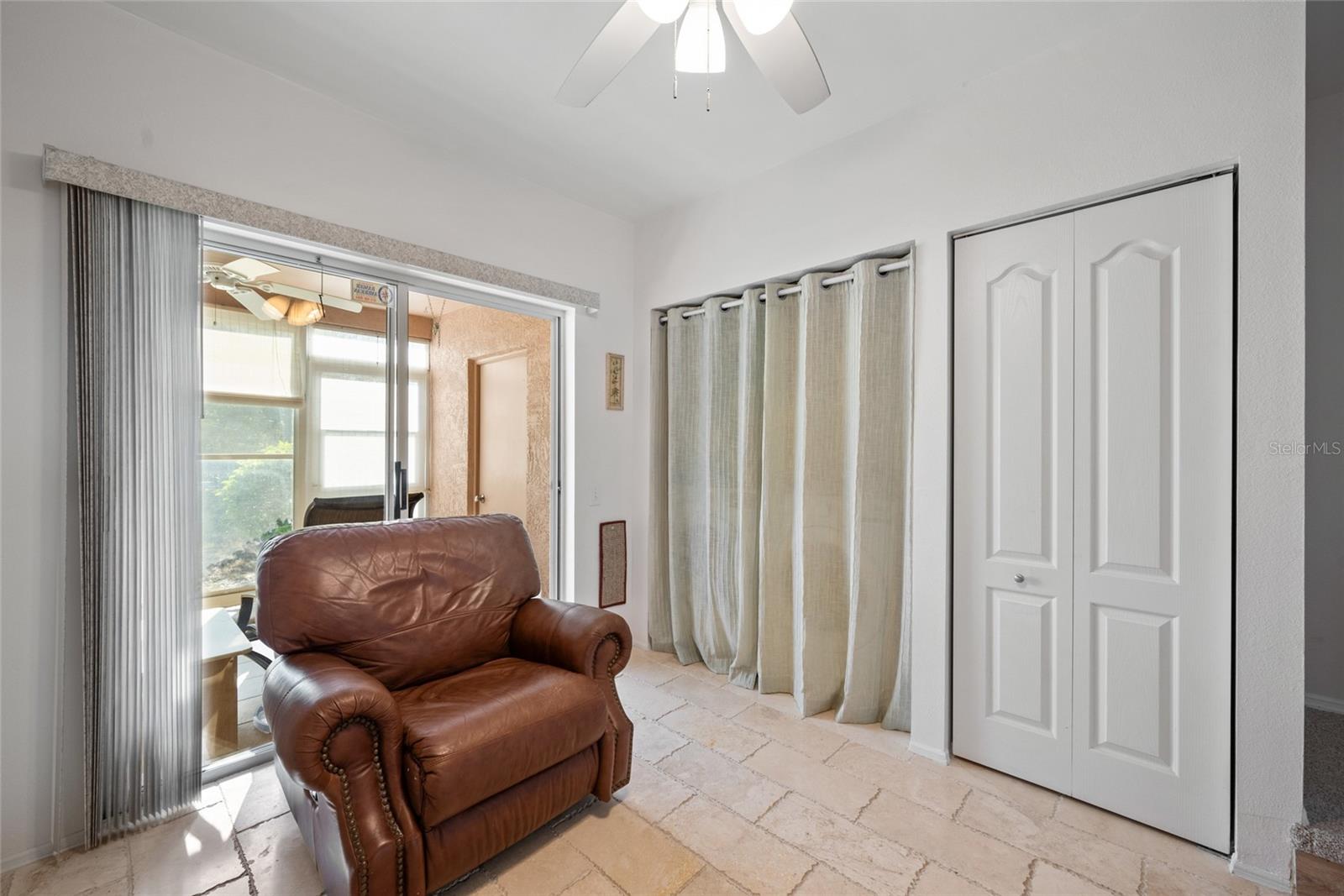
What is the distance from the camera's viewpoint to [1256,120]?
5.54ft

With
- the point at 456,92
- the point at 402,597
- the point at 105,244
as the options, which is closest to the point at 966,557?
the point at 402,597

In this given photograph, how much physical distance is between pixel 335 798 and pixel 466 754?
309 mm

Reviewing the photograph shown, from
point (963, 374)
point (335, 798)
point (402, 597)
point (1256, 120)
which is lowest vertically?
point (335, 798)

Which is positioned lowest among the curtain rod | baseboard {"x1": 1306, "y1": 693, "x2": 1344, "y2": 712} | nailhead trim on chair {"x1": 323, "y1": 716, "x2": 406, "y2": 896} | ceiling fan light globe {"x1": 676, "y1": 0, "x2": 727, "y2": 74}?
baseboard {"x1": 1306, "y1": 693, "x2": 1344, "y2": 712}

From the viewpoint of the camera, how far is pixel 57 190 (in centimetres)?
182

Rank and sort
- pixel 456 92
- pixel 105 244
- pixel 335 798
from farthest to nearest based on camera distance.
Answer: pixel 456 92
pixel 105 244
pixel 335 798

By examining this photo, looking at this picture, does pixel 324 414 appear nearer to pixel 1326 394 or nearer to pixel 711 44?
pixel 711 44

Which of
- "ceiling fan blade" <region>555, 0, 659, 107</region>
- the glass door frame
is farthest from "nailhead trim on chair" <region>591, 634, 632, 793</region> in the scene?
"ceiling fan blade" <region>555, 0, 659, 107</region>

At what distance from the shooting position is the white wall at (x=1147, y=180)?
64.5 inches

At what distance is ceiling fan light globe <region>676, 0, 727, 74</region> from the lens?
157 cm

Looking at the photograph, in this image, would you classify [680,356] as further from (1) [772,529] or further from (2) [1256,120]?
(2) [1256,120]

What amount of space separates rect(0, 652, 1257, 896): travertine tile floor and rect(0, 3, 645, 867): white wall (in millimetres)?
390

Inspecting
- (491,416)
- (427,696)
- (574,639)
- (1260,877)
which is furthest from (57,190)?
(1260,877)

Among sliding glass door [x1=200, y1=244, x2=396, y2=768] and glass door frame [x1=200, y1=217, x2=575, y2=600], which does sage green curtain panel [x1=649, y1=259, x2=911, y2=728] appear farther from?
sliding glass door [x1=200, y1=244, x2=396, y2=768]
